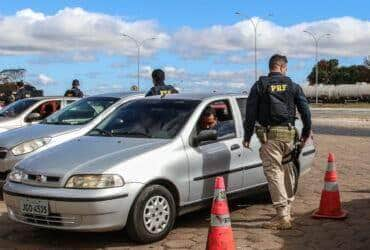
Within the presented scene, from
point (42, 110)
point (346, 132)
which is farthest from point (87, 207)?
point (346, 132)

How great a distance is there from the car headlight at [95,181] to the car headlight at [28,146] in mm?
2793

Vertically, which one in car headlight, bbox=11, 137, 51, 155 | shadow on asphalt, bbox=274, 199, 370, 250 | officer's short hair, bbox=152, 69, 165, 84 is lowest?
shadow on asphalt, bbox=274, 199, 370, 250

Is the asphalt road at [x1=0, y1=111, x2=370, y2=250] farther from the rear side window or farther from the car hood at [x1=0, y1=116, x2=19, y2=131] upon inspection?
the car hood at [x1=0, y1=116, x2=19, y2=131]

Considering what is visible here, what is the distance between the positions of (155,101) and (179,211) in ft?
4.97

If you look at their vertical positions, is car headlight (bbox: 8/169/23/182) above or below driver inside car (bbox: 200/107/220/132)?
below

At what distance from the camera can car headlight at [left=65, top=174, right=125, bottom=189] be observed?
5.51 meters

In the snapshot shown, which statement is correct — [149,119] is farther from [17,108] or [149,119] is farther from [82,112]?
[17,108]

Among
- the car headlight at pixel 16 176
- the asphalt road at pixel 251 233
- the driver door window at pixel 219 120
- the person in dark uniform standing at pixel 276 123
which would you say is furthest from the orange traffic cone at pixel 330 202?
the car headlight at pixel 16 176

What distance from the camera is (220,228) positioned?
5148 mm

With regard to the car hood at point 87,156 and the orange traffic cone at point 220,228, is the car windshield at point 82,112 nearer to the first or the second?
the car hood at point 87,156

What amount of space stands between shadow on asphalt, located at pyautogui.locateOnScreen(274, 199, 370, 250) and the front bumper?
159 centimetres

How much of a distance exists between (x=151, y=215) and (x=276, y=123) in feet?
5.57

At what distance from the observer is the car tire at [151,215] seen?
223 inches

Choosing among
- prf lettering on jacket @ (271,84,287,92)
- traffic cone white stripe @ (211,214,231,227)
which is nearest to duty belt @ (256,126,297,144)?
prf lettering on jacket @ (271,84,287,92)
